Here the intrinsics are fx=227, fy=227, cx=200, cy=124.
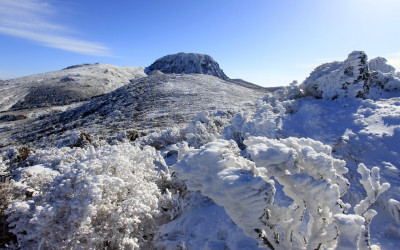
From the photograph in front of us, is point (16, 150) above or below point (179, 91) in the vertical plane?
below

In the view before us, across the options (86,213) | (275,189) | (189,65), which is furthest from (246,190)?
(189,65)

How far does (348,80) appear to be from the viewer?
9.63 meters

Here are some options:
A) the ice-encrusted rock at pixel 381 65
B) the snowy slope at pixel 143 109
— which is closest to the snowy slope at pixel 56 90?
the snowy slope at pixel 143 109

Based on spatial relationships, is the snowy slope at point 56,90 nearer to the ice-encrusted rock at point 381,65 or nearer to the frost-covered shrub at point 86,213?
the frost-covered shrub at point 86,213

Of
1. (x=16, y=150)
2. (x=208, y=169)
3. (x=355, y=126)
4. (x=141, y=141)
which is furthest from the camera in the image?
Result: (x=141, y=141)

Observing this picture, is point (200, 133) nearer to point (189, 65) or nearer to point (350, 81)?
point (350, 81)

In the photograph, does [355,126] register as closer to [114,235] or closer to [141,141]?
[114,235]

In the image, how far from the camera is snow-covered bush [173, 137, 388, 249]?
3.06 metres

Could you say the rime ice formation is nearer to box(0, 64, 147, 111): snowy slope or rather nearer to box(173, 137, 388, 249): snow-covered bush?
box(173, 137, 388, 249): snow-covered bush

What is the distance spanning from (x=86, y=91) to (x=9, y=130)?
33.4 meters

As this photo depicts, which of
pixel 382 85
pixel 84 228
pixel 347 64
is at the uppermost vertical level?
pixel 347 64

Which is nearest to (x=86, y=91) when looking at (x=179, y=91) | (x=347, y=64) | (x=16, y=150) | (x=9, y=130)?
(x=9, y=130)

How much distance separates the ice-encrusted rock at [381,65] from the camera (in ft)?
56.3

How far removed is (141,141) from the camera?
39.1 feet
